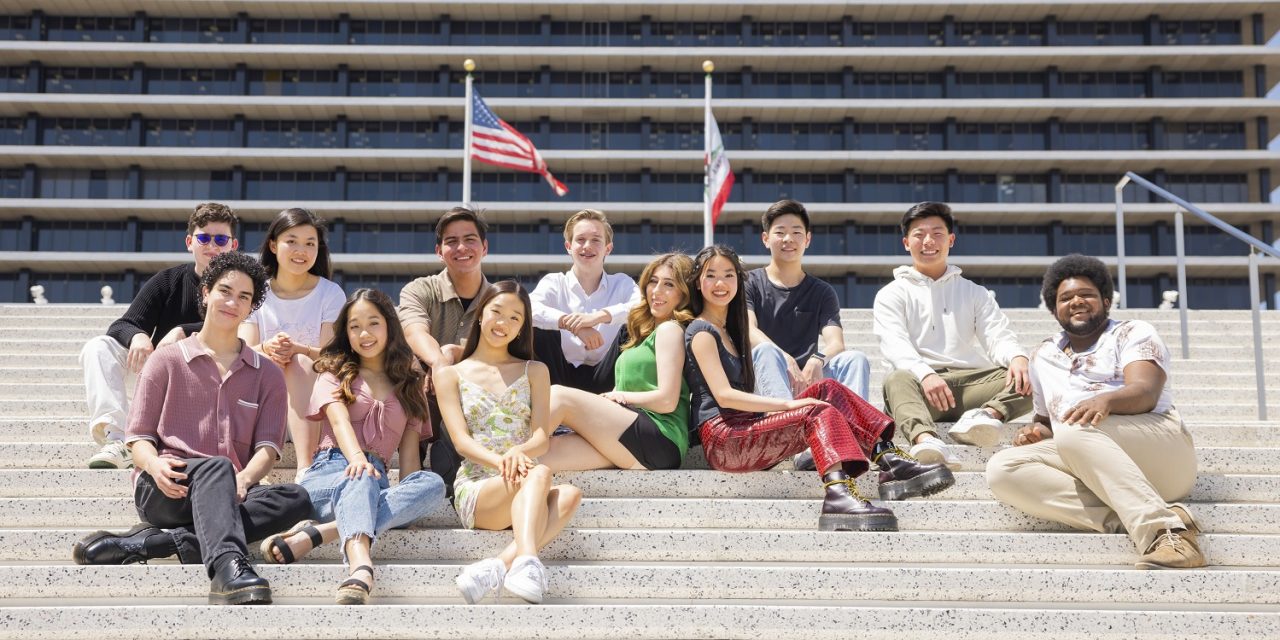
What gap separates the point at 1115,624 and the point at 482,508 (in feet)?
6.96

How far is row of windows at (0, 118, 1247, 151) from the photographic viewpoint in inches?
1615

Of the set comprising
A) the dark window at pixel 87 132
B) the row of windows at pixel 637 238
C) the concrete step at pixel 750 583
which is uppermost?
the dark window at pixel 87 132

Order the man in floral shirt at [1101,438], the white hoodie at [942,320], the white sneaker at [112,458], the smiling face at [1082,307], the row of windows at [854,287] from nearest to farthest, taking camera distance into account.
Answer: the man in floral shirt at [1101,438] < the smiling face at [1082,307] < the white sneaker at [112,458] < the white hoodie at [942,320] < the row of windows at [854,287]

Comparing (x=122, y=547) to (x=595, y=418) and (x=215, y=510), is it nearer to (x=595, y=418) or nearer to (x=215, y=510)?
(x=215, y=510)

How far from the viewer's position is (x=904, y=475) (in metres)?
4.40

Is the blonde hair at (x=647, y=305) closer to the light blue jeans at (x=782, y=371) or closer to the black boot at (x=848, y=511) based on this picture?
the light blue jeans at (x=782, y=371)

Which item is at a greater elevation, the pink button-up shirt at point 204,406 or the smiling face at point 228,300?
the smiling face at point 228,300

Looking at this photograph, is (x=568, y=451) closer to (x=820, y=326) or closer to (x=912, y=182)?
(x=820, y=326)

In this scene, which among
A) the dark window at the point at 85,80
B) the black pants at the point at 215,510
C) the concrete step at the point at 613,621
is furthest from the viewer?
the dark window at the point at 85,80

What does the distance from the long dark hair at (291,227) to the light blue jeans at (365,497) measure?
115cm

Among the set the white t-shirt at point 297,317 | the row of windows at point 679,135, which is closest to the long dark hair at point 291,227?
the white t-shirt at point 297,317

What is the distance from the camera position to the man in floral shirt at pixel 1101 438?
399 cm

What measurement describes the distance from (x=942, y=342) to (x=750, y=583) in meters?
2.18

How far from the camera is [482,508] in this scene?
402 cm
